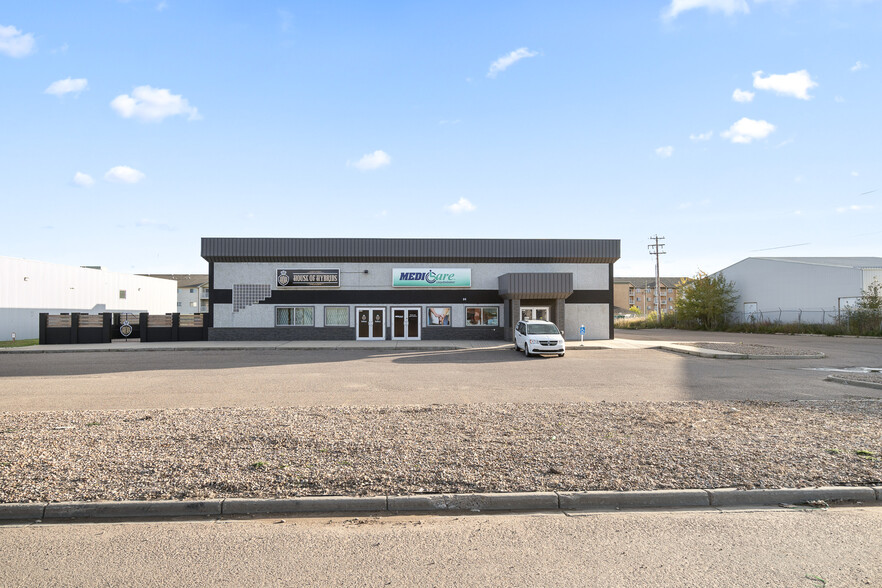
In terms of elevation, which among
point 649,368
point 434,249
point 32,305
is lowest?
point 649,368

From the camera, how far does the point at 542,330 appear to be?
79.0 feet

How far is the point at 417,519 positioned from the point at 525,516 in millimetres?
1043

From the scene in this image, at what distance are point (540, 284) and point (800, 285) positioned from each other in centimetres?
3228

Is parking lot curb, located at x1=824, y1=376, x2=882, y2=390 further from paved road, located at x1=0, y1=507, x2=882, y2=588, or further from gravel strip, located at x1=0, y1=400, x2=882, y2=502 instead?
paved road, located at x1=0, y1=507, x2=882, y2=588

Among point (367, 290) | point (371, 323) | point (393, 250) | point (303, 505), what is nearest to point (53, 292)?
point (367, 290)

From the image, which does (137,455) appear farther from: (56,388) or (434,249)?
(434,249)

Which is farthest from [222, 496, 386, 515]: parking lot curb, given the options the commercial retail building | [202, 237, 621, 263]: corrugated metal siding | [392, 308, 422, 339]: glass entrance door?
[202, 237, 621, 263]: corrugated metal siding

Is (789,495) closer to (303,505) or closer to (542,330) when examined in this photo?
(303,505)

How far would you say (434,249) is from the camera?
110ft

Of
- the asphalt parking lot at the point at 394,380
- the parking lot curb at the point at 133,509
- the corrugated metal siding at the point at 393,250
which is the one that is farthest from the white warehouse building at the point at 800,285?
the parking lot curb at the point at 133,509

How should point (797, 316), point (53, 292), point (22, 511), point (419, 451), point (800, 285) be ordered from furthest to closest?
1. point (800, 285)
2. point (797, 316)
3. point (53, 292)
4. point (419, 451)
5. point (22, 511)

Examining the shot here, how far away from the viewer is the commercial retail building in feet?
110

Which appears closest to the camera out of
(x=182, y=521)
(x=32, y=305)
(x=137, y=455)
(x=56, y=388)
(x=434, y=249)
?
(x=182, y=521)

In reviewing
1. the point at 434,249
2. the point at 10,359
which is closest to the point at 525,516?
the point at 10,359
